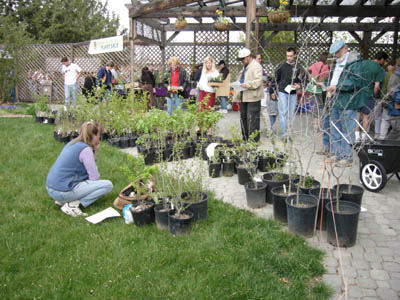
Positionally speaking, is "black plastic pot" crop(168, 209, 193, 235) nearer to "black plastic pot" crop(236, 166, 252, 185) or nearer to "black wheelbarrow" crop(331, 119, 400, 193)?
"black plastic pot" crop(236, 166, 252, 185)

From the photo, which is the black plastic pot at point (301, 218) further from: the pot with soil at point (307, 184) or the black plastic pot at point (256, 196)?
the black plastic pot at point (256, 196)

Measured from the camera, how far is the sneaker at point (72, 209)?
393 cm

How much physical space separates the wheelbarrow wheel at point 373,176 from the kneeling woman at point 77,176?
10.3 feet

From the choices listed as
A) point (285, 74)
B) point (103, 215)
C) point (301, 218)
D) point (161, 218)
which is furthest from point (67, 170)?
point (285, 74)

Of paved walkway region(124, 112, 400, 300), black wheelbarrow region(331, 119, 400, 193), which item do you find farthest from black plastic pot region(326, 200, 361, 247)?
black wheelbarrow region(331, 119, 400, 193)

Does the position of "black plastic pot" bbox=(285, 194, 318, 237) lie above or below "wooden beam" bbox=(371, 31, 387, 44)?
below

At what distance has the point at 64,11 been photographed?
77.3 feet

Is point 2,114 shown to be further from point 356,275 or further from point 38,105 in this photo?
point 356,275

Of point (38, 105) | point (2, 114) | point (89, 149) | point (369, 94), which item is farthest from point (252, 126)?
point (2, 114)

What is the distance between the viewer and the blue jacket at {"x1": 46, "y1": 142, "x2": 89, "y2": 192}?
392 centimetres

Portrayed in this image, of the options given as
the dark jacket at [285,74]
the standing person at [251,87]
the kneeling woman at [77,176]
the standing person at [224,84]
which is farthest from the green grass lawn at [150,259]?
the standing person at [224,84]

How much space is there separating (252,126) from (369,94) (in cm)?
194

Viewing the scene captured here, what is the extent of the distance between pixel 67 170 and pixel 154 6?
619 centimetres

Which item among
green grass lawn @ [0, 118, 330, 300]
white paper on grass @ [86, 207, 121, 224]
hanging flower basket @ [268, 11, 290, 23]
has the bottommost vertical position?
green grass lawn @ [0, 118, 330, 300]
